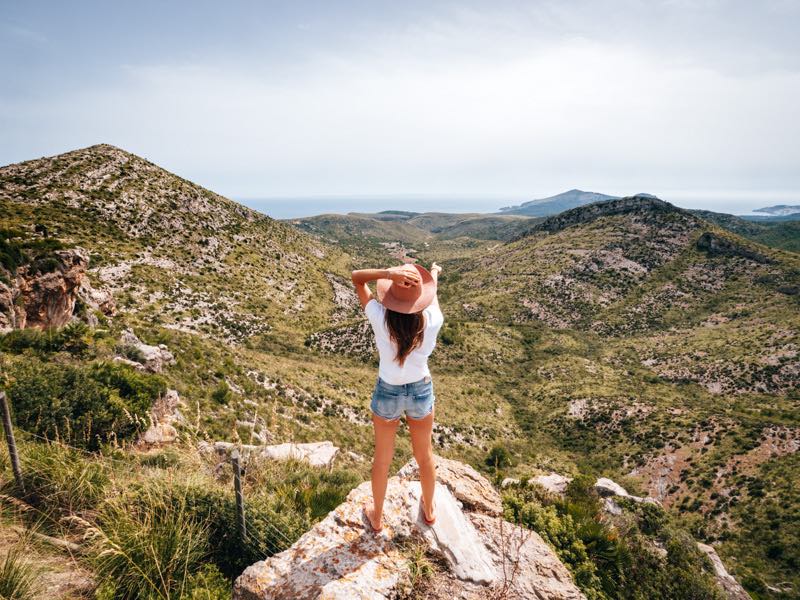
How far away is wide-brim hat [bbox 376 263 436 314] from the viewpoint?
3.28 m

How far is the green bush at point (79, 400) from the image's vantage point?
6703mm

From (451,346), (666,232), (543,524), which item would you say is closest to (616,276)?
(666,232)

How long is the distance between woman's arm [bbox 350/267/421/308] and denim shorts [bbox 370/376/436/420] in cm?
95

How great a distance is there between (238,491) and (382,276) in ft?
9.27

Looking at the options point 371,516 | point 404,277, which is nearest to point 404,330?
point 404,277

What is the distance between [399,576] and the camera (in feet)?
11.9

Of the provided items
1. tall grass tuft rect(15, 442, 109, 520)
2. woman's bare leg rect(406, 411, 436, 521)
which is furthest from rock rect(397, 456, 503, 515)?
tall grass tuft rect(15, 442, 109, 520)

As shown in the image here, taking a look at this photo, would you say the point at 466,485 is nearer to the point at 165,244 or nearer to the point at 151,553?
the point at 151,553

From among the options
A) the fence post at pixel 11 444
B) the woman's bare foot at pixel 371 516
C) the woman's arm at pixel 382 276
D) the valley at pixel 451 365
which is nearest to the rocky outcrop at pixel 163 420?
the valley at pixel 451 365

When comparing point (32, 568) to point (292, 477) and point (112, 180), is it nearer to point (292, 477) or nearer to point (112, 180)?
point (292, 477)

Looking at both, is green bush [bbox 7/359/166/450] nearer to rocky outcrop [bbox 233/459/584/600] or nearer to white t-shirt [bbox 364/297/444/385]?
rocky outcrop [bbox 233/459/584/600]

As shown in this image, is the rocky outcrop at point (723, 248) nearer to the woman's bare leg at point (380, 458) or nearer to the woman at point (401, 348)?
the woman at point (401, 348)

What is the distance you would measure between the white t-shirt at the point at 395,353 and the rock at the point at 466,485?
2.97 meters

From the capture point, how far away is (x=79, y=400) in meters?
7.65
